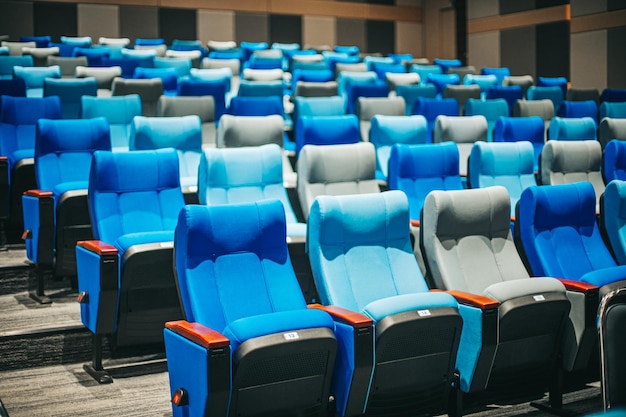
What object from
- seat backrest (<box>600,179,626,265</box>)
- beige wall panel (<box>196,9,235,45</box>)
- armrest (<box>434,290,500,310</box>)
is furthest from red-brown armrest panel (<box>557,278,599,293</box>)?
beige wall panel (<box>196,9,235,45</box>)

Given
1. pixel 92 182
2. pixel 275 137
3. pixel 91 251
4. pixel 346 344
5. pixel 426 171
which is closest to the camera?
pixel 346 344

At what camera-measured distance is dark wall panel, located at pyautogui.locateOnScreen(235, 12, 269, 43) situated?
11.0m

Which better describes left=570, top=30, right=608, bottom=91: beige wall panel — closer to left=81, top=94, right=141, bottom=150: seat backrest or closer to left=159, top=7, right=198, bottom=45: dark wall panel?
left=159, top=7, right=198, bottom=45: dark wall panel

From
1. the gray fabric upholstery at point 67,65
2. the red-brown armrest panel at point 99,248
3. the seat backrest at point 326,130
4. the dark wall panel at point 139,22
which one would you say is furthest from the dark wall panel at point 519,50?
the red-brown armrest panel at point 99,248

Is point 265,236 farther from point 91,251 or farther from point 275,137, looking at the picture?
point 275,137

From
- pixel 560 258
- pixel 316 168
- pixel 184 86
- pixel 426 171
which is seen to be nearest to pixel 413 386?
pixel 560 258

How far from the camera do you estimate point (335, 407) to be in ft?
6.81

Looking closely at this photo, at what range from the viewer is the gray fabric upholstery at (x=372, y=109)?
16.1 ft

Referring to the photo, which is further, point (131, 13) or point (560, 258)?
point (131, 13)

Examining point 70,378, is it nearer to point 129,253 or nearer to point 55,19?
point 129,253

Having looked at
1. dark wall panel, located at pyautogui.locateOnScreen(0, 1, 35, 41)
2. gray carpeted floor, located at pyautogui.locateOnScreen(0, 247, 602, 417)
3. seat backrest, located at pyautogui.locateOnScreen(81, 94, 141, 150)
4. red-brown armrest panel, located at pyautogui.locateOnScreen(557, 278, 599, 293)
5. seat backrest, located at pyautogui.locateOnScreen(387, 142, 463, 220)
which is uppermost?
dark wall panel, located at pyautogui.locateOnScreen(0, 1, 35, 41)

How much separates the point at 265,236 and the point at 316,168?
3.13ft

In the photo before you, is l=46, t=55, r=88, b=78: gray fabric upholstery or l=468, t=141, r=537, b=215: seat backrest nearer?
l=468, t=141, r=537, b=215: seat backrest

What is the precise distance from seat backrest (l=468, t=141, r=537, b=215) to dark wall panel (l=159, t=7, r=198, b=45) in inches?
296
